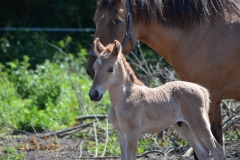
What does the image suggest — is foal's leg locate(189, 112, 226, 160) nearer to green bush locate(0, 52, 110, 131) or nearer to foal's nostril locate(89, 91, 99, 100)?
foal's nostril locate(89, 91, 99, 100)

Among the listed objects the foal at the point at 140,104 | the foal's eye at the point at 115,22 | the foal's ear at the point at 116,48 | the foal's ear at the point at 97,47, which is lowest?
the foal at the point at 140,104

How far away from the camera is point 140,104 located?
465 centimetres

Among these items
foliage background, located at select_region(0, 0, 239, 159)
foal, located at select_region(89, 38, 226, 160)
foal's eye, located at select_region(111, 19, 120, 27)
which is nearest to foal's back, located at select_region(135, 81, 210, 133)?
foal, located at select_region(89, 38, 226, 160)

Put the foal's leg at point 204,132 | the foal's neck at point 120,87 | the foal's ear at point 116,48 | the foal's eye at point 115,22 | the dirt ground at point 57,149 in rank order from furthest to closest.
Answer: the dirt ground at point 57,149
the foal's eye at point 115,22
the foal's leg at point 204,132
the foal's neck at point 120,87
the foal's ear at point 116,48

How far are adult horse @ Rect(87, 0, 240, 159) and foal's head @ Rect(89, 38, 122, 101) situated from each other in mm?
809

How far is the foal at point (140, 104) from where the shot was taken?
14.7ft

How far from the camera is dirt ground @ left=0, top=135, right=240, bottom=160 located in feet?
19.8

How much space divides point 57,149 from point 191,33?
2.18 m

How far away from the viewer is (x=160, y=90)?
4.83 meters

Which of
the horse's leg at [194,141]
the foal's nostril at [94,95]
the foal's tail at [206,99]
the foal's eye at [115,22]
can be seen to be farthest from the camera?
the foal's eye at [115,22]

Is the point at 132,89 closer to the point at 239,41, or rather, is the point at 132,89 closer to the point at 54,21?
the point at 239,41

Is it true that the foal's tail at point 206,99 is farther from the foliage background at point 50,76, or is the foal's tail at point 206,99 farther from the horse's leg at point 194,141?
the foliage background at point 50,76

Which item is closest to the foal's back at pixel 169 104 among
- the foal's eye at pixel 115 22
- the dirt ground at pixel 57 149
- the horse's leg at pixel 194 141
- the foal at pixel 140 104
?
the foal at pixel 140 104

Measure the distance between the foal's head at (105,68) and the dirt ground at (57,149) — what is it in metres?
1.54
